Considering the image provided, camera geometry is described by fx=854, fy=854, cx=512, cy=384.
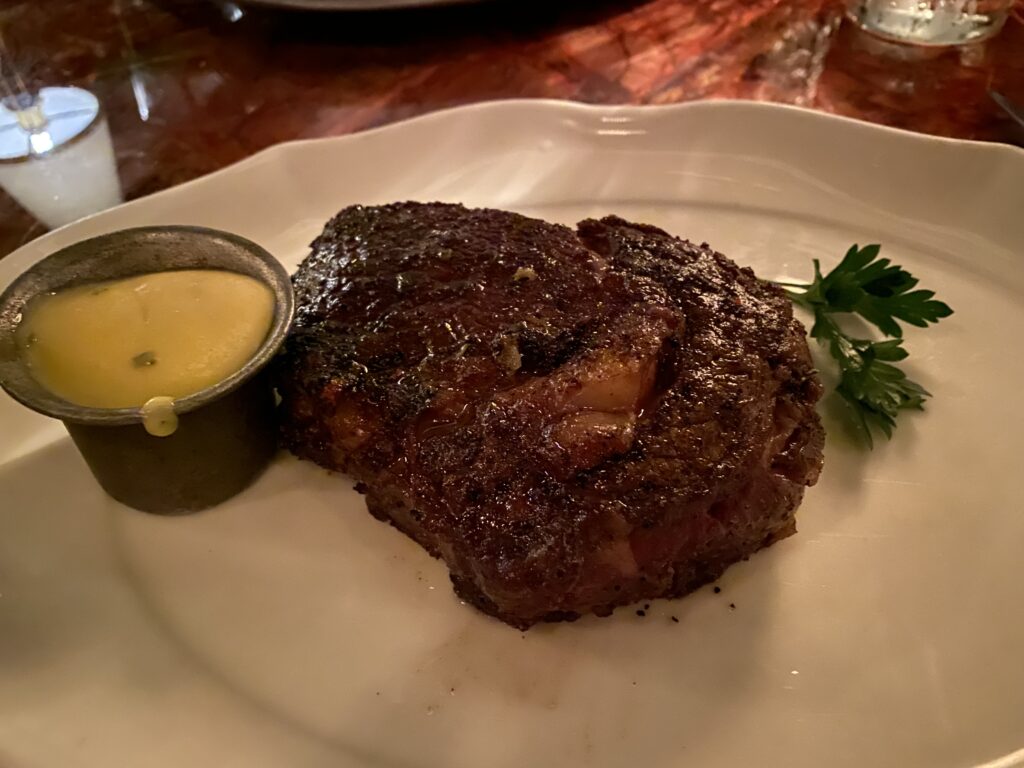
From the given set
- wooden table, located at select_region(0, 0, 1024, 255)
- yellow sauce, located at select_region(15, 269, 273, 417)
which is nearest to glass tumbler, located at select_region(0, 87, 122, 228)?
wooden table, located at select_region(0, 0, 1024, 255)

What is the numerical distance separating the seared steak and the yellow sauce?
231 millimetres

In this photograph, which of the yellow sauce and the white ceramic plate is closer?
the white ceramic plate

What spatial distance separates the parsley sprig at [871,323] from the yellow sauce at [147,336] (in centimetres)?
215

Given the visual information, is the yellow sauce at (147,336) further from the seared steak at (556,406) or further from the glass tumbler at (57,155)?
the glass tumbler at (57,155)

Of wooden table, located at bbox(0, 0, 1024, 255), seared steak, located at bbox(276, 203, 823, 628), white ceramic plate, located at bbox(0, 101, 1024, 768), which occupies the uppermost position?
seared steak, located at bbox(276, 203, 823, 628)

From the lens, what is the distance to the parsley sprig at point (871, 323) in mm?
3168

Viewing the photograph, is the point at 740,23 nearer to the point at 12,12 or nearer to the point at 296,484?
the point at 296,484

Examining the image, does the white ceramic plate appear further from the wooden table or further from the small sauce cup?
the wooden table

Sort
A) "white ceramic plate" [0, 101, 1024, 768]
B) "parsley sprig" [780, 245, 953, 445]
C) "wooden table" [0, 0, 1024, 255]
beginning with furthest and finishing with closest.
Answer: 1. "wooden table" [0, 0, 1024, 255]
2. "parsley sprig" [780, 245, 953, 445]
3. "white ceramic plate" [0, 101, 1024, 768]

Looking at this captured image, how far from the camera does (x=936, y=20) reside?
5.43m

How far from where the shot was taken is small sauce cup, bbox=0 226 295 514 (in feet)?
8.63

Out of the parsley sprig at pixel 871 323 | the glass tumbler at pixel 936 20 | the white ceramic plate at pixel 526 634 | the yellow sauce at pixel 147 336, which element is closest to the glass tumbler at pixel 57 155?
the white ceramic plate at pixel 526 634

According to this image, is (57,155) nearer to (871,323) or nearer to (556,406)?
(556,406)

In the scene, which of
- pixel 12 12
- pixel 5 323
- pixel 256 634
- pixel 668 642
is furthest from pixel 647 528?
pixel 12 12
